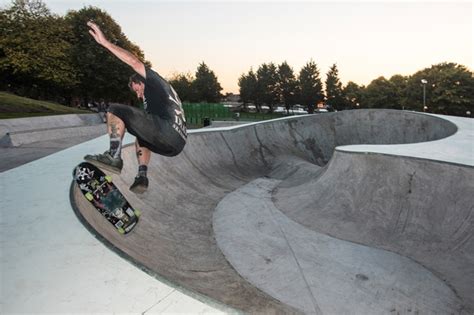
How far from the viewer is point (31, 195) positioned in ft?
15.0

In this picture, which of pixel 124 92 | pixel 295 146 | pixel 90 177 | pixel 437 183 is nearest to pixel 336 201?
pixel 437 183

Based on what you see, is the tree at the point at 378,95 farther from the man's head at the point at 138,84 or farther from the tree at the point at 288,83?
the man's head at the point at 138,84

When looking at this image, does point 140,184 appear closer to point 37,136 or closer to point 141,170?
point 141,170

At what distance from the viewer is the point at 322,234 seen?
734 cm

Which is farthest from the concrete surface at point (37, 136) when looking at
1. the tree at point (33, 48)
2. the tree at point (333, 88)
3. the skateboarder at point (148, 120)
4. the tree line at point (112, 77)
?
the tree at point (333, 88)

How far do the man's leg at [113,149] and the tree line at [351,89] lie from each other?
56.7 m

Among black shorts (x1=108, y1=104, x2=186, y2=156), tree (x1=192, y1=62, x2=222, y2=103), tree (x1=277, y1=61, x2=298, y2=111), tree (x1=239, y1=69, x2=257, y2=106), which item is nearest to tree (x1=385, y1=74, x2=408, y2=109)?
tree (x1=277, y1=61, x2=298, y2=111)

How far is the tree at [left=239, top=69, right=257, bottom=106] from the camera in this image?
6700 centimetres

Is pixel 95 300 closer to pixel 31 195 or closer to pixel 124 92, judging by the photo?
pixel 31 195

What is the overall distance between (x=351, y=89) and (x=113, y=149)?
78178mm

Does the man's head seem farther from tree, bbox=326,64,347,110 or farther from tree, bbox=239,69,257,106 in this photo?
tree, bbox=239,69,257,106

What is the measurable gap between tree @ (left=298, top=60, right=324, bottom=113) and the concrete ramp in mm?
50459

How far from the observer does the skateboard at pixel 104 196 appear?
4.02 metres

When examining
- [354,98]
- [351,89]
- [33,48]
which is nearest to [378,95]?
[354,98]
